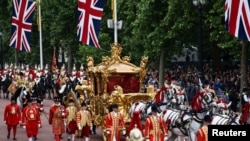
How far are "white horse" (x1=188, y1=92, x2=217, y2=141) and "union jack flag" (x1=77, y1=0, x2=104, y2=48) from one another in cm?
756

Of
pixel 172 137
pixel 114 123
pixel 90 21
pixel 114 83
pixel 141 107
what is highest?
pixel 90 21

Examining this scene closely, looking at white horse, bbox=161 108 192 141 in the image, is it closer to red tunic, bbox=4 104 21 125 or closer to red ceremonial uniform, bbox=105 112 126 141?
red ceremonial uniform, bbox=105 112 126 141

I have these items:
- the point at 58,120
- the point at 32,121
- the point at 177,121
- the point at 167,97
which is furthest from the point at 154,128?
the point at 32,121

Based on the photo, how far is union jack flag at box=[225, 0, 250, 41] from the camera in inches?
666

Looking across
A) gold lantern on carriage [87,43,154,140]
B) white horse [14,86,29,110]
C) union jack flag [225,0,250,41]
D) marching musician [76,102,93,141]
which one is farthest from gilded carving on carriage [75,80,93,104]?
union jack flag [225,0,250,41]

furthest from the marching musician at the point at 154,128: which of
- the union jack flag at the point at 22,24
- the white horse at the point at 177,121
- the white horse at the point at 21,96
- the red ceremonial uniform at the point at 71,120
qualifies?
the union jack flag at the point at 22,24

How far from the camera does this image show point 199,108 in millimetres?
16828

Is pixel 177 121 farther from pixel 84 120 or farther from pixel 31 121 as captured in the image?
pixel 31 121

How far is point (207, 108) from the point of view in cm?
1703

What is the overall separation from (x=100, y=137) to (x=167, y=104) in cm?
344

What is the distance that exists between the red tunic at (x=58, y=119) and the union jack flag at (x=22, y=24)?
14.3 metres

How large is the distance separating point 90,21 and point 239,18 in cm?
874

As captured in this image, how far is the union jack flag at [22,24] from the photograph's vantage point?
34.3 meters

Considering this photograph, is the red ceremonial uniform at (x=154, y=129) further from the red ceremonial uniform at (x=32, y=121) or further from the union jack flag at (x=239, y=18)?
the red ceremonial uniform at (x=32, y=121)
